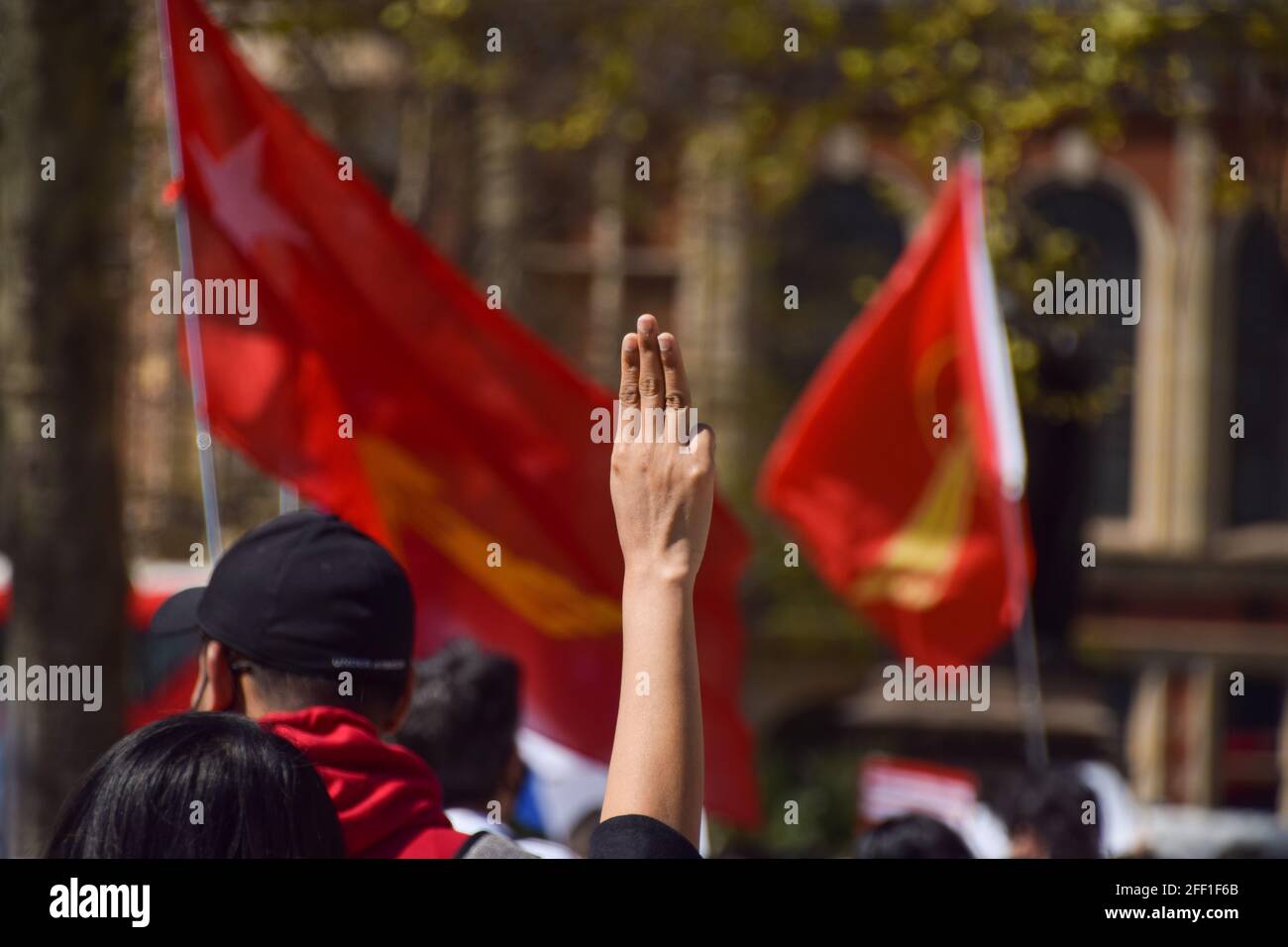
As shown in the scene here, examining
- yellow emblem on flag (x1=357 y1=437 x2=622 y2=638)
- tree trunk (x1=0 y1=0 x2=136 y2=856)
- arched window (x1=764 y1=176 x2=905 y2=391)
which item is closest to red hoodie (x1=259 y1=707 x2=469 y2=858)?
yellow emblem on flag (x1=357 y1=437 x2=622 y2=638)

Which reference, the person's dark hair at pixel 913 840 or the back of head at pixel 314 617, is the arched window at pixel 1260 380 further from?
the back of head at pixel 314 617

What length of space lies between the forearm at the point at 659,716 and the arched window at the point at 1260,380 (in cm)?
1596

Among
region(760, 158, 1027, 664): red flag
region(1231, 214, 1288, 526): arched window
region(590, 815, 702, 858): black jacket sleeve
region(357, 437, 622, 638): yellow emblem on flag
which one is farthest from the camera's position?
region(1231, 214, 1288, 526): arched window

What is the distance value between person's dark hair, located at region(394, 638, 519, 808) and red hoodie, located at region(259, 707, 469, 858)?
3.34 ft

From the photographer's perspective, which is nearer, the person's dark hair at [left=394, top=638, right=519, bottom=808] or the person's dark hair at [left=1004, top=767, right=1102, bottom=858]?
the person's dark hair at [left=394, top=638, right=519, bottom=808]

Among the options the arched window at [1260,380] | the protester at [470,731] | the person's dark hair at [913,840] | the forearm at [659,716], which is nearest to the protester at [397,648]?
the forearm at [659,716]

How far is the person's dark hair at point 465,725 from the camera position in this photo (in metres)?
3.27

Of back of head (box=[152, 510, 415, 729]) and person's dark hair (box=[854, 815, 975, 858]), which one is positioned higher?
back of head (box=[152, 510, 415, 729])

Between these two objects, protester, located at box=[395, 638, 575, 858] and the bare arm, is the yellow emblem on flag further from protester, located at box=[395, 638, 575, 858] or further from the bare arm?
the bare arm

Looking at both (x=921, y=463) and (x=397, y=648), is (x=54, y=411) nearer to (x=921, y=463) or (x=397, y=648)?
(x=397, y=648)

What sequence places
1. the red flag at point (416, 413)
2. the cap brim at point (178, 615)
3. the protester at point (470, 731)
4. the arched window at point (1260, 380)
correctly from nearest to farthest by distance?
1. the cap brim at point (178, 615)
2. the protester at point (470, 731)
3. the red flag at point (416, 413)
4. the arched window at point (1260, 380)

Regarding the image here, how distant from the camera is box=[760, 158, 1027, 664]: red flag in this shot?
6457mm

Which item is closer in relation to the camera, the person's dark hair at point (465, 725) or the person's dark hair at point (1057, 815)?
the person's dark hair at point (465, 725)

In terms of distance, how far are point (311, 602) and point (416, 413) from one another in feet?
7.93
